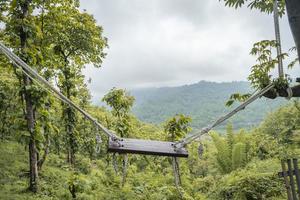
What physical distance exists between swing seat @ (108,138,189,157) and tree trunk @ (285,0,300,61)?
1296 mm

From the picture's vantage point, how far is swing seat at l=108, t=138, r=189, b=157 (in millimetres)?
2248

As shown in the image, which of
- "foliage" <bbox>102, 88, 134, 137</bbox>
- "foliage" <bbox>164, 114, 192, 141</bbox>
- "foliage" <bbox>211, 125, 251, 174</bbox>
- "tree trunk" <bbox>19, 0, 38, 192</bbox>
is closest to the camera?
"tree trunk" <bbox>19, 0, 38, 192</bbox>

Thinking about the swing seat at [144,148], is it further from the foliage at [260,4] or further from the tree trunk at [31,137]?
the tree trunk at [31,137]

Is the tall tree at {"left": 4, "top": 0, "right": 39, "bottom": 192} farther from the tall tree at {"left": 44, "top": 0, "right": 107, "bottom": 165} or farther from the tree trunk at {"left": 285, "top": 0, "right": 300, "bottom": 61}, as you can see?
the tree trunk at {"left": 285, "top": 0, "right": 300, "bottom": 61}

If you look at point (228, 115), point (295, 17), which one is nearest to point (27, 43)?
point (228, 115)

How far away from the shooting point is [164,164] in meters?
15.0

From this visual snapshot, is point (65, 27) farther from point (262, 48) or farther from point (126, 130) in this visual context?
point (262, 48)

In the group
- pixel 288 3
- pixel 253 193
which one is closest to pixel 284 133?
pixel 253 193

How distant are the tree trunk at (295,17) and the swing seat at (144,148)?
130 centimetres

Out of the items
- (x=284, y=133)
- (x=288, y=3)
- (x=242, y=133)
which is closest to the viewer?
(x=288, y=3)

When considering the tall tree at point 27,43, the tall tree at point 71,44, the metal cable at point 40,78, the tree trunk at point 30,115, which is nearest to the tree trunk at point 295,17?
the metal cable at point 40,78

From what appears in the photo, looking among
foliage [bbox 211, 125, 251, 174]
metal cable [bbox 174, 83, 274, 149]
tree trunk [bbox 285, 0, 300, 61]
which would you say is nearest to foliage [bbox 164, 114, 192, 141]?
foliage [bbox 211, 125, 251, 174]

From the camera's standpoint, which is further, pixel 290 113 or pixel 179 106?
pixel 179 106

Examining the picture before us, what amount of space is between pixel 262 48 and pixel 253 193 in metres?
5.00
